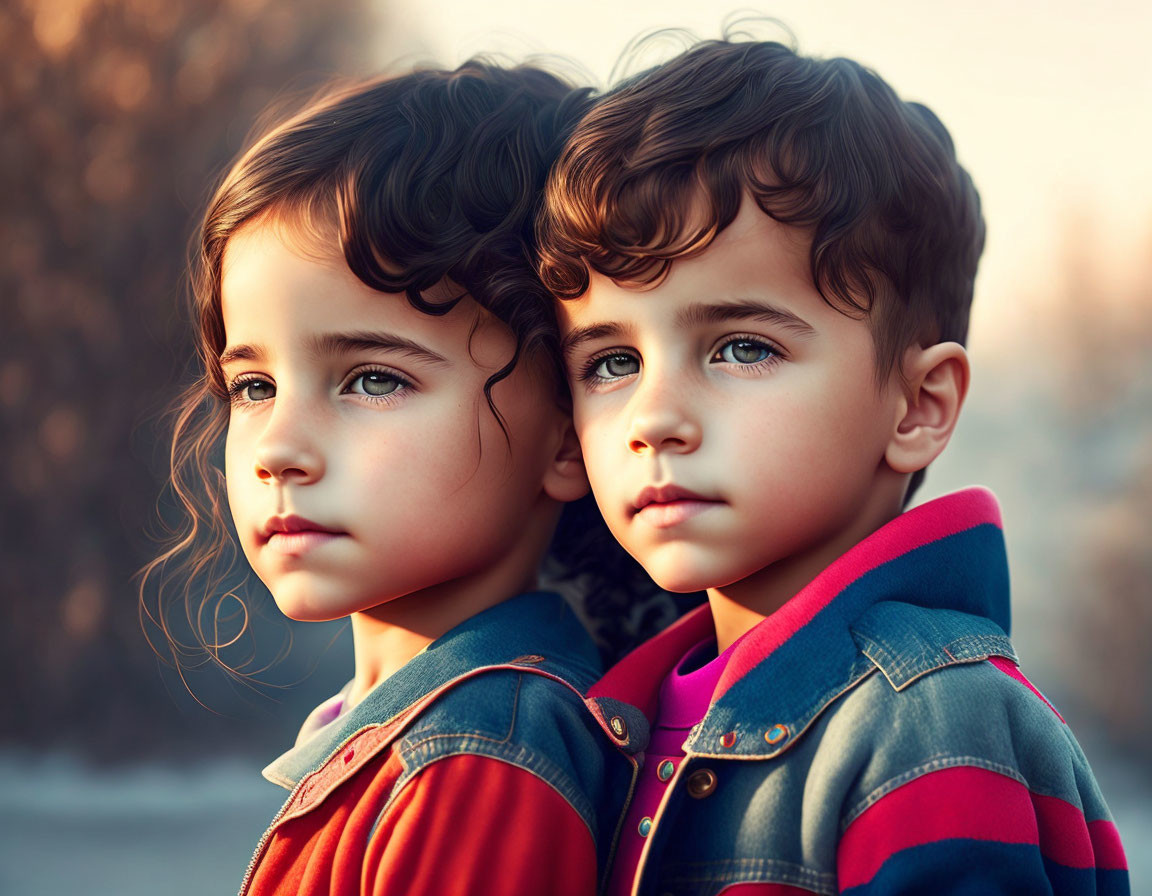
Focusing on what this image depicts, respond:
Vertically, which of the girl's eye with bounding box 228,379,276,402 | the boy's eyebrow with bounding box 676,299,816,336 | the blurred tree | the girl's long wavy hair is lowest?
the boy's eyebrow with bounding box 676,299,816,336

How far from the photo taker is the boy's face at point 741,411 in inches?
47.3

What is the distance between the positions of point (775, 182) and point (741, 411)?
0.25m

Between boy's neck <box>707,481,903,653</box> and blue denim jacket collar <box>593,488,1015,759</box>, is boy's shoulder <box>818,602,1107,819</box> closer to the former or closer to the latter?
blue denim jacket collar <box>593,488,1015,759</box>

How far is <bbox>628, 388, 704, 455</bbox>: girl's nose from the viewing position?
1197mm

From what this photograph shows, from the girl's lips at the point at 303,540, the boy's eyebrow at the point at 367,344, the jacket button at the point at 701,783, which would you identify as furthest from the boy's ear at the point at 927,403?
the girl's lips at the point at 303,540

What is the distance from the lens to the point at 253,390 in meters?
1.48

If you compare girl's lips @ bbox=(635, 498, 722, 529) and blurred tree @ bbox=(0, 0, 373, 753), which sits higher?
blurred tree @ bbox=(0, 0, 373, 753)

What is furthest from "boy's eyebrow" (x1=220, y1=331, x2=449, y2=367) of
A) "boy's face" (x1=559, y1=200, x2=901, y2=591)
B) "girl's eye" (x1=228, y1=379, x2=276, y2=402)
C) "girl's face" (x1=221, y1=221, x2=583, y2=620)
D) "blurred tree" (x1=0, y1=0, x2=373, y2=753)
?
"blurred tree" (x1=0, y1=0, x2=373, y2=753)

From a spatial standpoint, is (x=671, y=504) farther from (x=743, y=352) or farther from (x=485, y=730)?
(x=485, y=730)

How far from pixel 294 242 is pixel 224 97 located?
430 cm

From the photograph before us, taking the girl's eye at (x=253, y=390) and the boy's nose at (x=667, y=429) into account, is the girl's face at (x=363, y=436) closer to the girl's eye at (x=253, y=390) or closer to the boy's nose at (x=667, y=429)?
the girl's eye at (x=253, y=390)

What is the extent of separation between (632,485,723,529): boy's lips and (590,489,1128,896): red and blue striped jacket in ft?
0.48

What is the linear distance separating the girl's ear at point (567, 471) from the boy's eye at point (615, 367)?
16 cm

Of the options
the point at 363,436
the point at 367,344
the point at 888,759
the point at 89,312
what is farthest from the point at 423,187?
the point at 89,312
